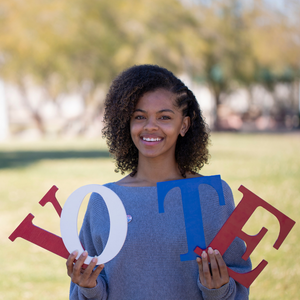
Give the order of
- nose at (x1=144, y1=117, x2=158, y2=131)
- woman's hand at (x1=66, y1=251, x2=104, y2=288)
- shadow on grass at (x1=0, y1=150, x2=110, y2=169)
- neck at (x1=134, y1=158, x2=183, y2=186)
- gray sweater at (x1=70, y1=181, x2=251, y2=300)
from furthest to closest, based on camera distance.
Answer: shadow on grass at (x1=0, y1=150, x2=110, y2=169), neck at (x1=134, y1=158, x2=183, y2=186), nose at (x1=144, y1=117, x2=158, y2=131), gray sweater at (x1=70, y1=181, x2=251, y2=300), woman's hand at (x1=66, y1=251, x2=104, y2=288)

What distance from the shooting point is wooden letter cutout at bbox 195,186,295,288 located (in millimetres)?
1797

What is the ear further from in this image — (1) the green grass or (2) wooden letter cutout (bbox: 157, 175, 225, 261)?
(1) the green grass

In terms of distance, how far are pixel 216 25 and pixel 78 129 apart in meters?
10.9

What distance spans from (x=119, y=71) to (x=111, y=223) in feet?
49.3

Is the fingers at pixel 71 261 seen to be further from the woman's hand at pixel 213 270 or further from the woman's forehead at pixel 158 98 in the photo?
the woman's forehead at pixel 158 98

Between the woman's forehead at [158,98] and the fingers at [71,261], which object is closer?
the fingers at [71,261]

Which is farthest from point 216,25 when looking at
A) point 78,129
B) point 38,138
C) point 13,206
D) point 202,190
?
point 202,190

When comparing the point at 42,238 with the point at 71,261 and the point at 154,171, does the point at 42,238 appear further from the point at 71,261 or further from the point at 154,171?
the point at 154,171

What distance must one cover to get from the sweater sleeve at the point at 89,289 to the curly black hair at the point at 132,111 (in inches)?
14.1

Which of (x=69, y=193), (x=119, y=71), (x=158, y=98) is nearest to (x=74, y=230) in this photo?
(x=158, y=98)

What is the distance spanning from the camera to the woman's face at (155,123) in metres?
1.99

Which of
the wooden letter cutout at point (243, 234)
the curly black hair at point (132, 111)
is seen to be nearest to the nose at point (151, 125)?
the curly black hair at point (132, 111)

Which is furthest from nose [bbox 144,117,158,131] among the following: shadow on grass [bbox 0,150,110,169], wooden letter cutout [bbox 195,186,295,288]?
shadow on grass [bbox 0,150,110,169]

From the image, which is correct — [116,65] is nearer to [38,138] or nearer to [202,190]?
[38,138]
